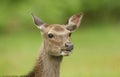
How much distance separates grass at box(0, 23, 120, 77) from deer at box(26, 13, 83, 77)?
6534 millimetres

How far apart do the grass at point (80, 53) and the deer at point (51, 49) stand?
21.4ft

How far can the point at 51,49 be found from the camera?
1488cm

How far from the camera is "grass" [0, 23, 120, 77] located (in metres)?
22.8

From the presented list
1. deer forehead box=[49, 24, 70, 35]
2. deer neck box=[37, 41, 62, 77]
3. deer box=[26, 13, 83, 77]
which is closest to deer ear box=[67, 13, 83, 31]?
deer box=[26, 13, 83, 77]

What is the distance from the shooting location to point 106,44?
2841 centimetres

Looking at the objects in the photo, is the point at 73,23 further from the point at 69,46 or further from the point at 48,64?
the point at 69,46

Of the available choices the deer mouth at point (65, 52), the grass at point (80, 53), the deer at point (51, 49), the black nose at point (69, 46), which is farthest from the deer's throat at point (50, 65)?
the grass at point (80, 53)

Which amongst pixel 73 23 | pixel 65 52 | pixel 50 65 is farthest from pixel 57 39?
pixel 73 23

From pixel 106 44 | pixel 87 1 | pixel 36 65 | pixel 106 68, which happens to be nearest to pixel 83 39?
pixel 106 44

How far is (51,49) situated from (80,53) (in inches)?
455

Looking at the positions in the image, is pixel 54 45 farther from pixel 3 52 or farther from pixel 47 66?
pixel 3 52

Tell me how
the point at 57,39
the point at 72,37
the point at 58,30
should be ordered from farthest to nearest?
the point at 72,37 → the point at 58,30 → the point at 57,39

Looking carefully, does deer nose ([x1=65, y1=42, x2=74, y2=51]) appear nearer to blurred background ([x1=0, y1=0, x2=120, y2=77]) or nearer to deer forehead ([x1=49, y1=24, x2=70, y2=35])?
deer forehead ([x1=49, y1=24, x2=70, y2=35])

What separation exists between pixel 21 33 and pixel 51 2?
165 centimetres
